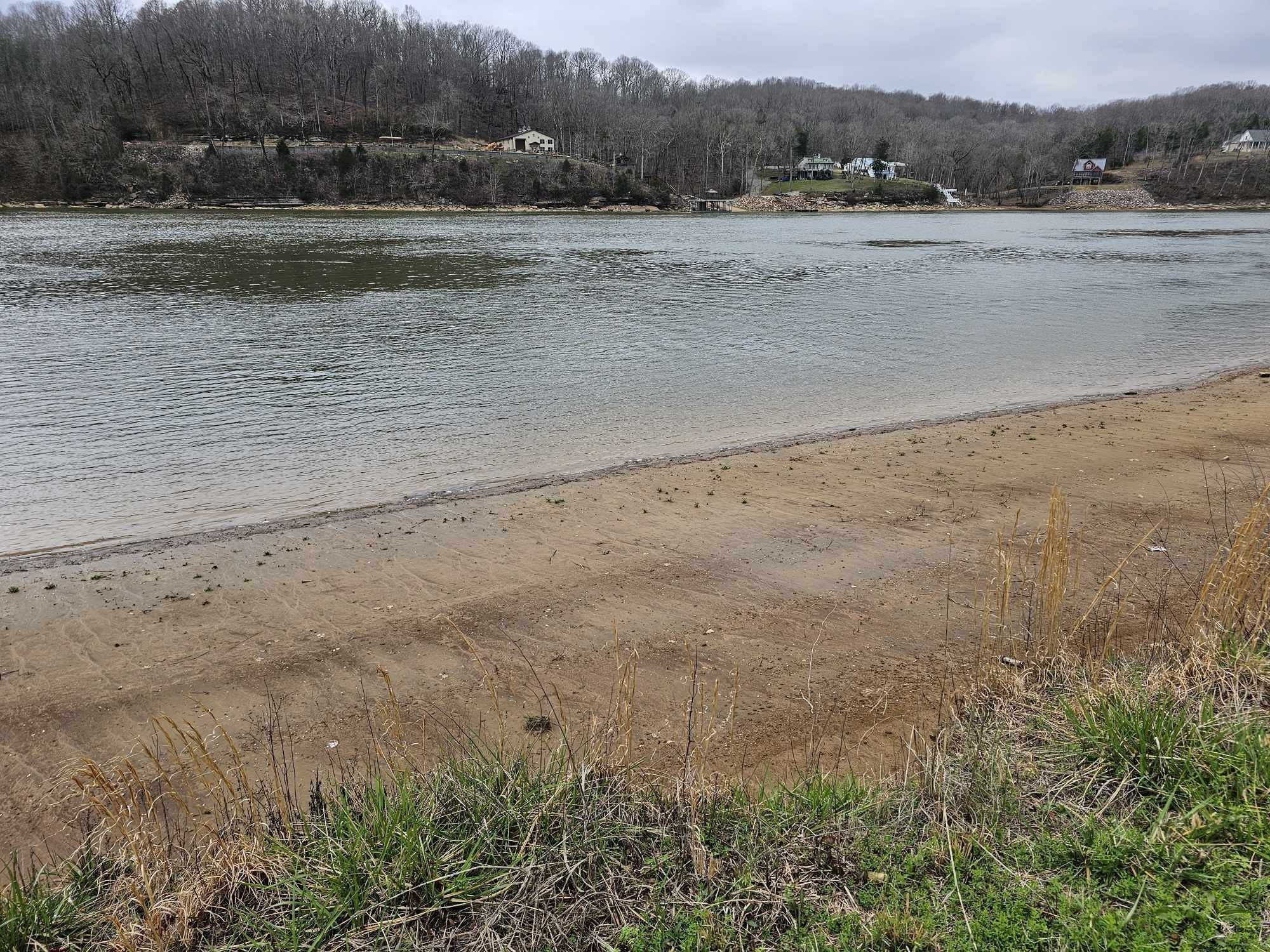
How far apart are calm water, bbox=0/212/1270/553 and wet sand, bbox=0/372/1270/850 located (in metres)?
1.70

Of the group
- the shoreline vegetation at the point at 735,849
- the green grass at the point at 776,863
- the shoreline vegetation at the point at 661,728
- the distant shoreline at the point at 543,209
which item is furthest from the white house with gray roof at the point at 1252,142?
the green grass at the point at 776,863

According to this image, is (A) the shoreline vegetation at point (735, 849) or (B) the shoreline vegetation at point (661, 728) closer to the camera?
(A) the shoreline vegetation at point (735, 849)

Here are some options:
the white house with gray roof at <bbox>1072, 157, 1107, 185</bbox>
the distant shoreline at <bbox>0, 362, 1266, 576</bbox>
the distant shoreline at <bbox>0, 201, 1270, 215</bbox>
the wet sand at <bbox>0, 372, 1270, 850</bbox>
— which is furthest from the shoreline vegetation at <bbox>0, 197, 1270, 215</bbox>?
the wet sand at <bbox>0, 372, 1270, 850</bbox>

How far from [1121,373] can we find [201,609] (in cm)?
1872

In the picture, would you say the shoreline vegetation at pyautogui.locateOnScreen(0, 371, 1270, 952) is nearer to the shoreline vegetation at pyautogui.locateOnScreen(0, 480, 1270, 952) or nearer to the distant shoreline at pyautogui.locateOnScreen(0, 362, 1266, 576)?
the shoreline vegetation at pyautogui.locateOnScreen(0, 480, 1270, 952)

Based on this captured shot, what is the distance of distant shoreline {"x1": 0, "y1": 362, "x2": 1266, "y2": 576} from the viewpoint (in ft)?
24.4

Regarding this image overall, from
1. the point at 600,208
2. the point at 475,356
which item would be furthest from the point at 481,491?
the point at 600,208

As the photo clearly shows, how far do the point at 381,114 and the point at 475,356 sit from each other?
136623 millimetres

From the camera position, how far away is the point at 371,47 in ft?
507

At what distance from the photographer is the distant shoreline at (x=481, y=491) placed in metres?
7.43

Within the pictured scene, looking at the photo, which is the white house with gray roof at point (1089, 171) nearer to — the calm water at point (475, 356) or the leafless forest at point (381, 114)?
the leafless forest at point (381, 114)

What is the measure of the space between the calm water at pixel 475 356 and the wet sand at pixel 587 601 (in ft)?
5.57

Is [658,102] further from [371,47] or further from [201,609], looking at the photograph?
[201,609]

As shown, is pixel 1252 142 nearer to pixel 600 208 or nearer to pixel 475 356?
pixel 600 208
